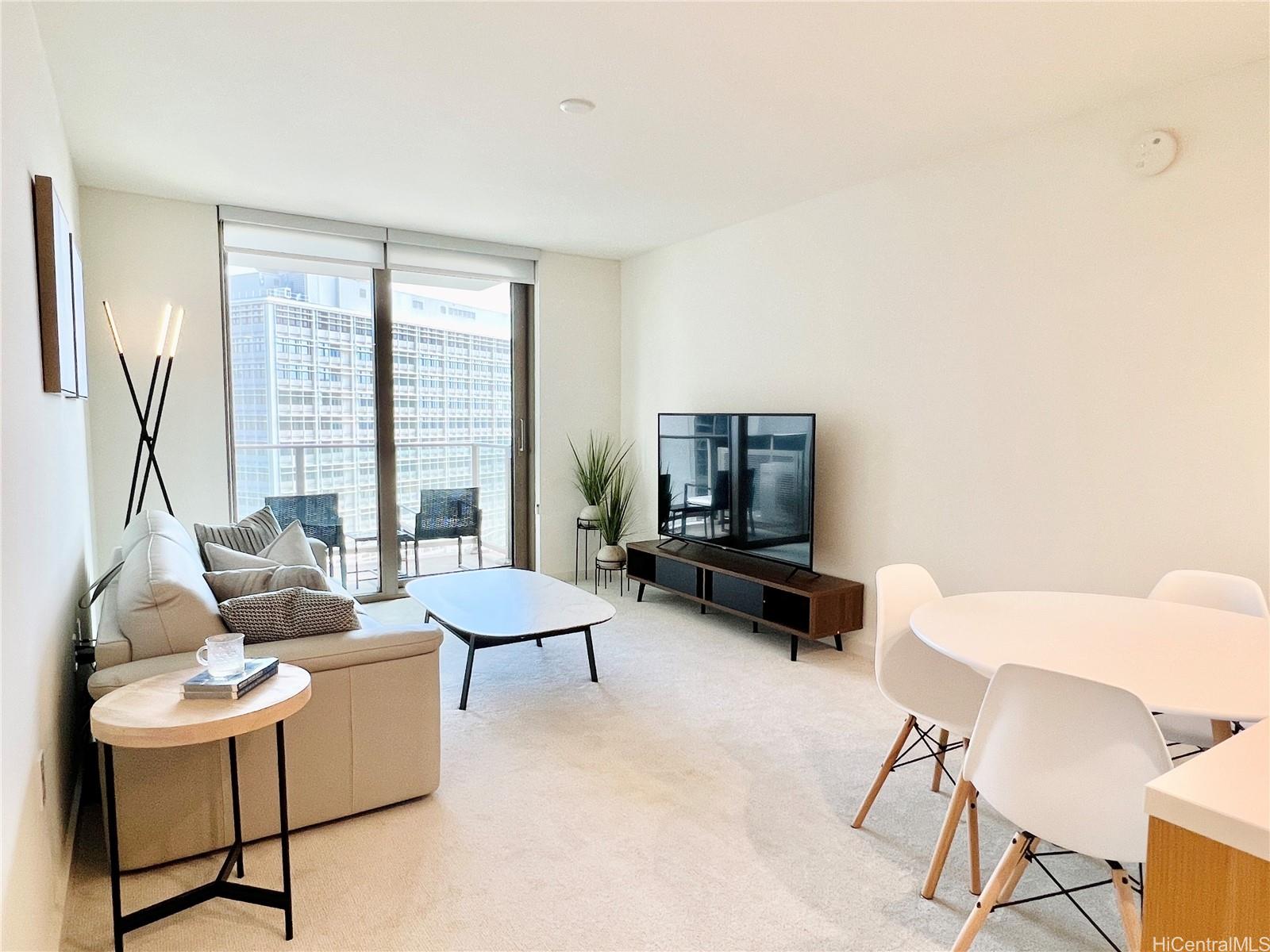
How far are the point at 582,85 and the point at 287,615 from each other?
2134mm

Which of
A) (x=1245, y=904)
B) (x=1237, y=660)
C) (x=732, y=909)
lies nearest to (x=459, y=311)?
(x=732, y=909)

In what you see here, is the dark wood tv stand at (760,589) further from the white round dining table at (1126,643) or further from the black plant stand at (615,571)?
the white round dining table at (1126,643)

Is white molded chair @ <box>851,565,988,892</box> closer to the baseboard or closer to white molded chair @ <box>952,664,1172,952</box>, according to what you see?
white molded chair @ <box>952,664,1172,952</box>

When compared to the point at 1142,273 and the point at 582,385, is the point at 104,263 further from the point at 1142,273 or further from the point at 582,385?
the point at 1142,273

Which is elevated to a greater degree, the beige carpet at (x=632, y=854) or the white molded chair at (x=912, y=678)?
the white molded chair at (x=912, y=678)

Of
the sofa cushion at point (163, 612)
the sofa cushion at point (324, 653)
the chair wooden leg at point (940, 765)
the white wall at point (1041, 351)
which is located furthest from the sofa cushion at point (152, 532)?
the white wall at point (1041, 351)

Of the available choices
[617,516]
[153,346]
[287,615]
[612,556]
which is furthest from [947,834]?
[153,346]

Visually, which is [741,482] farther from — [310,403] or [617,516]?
[310,403]

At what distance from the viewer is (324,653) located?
2293mm

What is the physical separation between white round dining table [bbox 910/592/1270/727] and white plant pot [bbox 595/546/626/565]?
3365 millimetres

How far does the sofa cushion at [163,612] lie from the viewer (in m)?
2.18

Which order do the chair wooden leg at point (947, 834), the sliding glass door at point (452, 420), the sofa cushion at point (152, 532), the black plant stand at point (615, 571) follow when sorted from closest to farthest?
the chair wooden leg at point (947, 834)
the sofa cushion at point (152, 532)
the sliding glass door at point (452, 420)
the black plant stand at point (615, 571)

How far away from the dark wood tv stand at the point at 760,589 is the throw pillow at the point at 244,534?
7.70 feet

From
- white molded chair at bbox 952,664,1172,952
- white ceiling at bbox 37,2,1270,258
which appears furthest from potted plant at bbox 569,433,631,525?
white molded chair at bbox 952,664,1172,952
